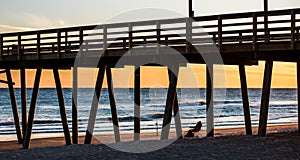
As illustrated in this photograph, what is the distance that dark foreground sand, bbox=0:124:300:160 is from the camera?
15.3 metres

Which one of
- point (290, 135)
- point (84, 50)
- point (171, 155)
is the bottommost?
point (290, 135)

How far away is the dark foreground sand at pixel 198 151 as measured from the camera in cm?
1528

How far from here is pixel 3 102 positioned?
95.5m

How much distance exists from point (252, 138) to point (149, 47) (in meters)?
4.30

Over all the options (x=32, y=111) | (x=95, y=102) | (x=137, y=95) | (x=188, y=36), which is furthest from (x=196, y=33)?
(x=32, y=111)

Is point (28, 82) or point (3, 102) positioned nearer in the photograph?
point (3, 102)

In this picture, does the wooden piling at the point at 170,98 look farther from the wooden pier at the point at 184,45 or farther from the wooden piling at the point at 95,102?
the wooden piling at the point at 95,102

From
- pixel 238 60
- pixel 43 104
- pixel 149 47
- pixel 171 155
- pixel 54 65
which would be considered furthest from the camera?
pixel 43 104

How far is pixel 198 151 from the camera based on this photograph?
16.1 meters

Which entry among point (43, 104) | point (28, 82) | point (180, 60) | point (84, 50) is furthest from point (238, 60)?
point (28, 82)

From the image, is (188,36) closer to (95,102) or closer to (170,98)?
(170,98)

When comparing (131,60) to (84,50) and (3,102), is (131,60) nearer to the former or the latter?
(84,50)

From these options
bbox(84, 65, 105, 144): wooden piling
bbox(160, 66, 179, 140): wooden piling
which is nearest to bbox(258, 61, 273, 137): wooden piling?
bbox(160, 66, 179, 140): wooden piling

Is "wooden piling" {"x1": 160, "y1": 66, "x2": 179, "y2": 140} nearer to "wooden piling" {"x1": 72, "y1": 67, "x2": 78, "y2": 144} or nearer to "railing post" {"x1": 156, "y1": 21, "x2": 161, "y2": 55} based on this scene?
"railing post" {"x1": 156, "y1": 21, "x2": 161, "y2": 55}
